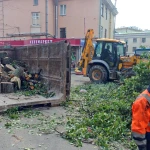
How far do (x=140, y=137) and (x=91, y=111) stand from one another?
12.3 feet

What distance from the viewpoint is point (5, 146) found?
4367 millimetres

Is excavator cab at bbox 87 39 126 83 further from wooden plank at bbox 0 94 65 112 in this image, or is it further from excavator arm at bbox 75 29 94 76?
wooden plank at bbox 0 94 65 112

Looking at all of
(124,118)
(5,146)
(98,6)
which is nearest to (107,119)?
(124,118)

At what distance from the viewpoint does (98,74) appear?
42.0 feet

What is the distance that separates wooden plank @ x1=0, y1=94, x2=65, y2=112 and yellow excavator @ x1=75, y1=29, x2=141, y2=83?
5640 millimetres

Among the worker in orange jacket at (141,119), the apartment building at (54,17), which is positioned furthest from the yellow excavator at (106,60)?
the apartment building at (54,17)

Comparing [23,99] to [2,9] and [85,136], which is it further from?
[2,9]

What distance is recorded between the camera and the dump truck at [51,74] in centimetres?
682

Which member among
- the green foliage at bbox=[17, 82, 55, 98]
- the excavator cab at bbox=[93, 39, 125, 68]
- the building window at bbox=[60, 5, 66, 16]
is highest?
the building window at bbox=[60, 5, 66, 16]

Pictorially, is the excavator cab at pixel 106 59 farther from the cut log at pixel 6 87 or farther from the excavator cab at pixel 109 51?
the cut log at pixel 6 87

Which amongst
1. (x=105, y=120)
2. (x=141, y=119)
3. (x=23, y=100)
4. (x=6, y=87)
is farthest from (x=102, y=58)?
(x=141, y=119)

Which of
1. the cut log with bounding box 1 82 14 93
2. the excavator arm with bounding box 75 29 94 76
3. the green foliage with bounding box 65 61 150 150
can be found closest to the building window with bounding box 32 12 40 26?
the excavator arm with bounding box 75 29 94 76

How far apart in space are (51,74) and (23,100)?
5.15 feet

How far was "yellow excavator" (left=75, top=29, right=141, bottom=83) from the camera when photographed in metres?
12.3
